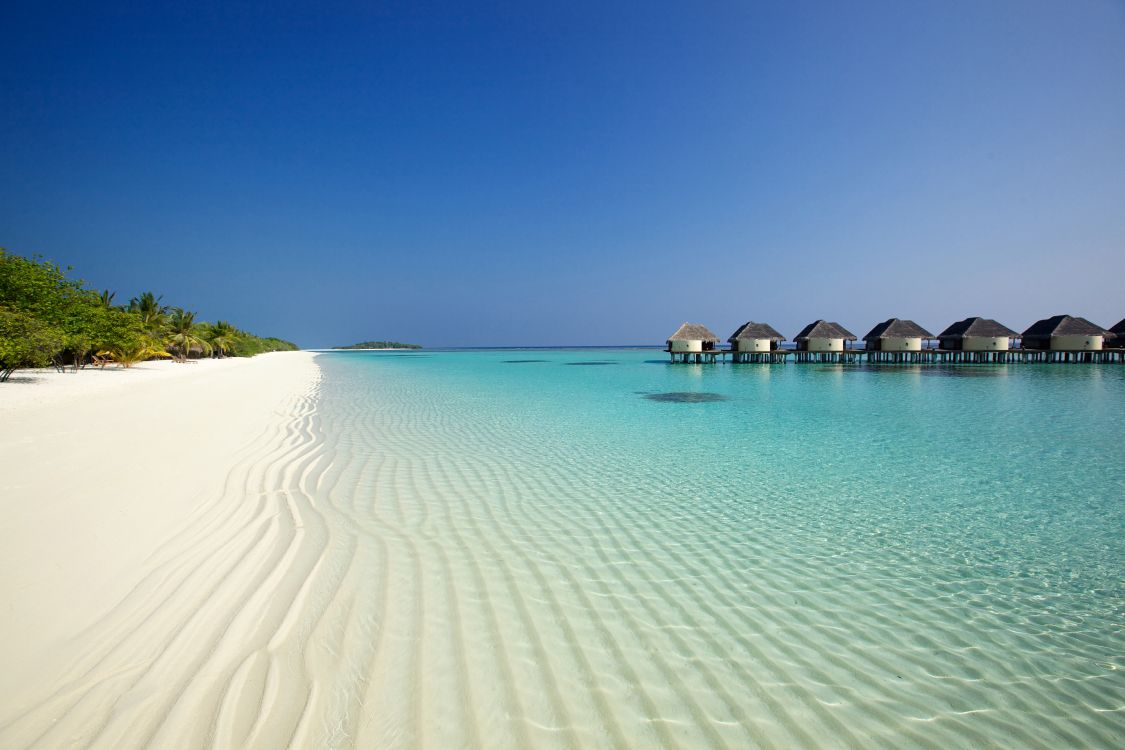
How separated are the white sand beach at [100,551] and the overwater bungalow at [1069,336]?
4643 centimetres

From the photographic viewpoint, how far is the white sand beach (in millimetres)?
1941

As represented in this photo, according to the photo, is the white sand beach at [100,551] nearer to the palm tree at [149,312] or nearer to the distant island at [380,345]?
the palm tree at [149,312]

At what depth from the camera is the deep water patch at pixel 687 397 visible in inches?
582

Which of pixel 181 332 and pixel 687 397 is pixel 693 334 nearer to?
pixel 687 397

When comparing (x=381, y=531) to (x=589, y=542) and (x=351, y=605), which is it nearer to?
(x=351, y=605)

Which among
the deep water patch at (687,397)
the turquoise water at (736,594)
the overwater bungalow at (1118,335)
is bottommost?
the turquoise water at (736,594)

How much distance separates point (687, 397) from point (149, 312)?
3383 centimetres

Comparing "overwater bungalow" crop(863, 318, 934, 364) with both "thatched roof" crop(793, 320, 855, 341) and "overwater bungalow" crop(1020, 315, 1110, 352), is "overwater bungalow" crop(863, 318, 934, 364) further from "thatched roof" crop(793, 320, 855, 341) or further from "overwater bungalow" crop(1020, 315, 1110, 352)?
"overwater bungalow" crop(1020, 315, 1110, 352)

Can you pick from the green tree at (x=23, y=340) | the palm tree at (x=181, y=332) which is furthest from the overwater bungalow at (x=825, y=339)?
the palm tree at (x=181, y=332)

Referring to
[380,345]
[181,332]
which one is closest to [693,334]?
[181,332]

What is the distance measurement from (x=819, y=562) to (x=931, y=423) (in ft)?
30.8

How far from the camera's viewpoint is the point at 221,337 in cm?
4306

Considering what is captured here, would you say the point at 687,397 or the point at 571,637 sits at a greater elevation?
the point at 687,397

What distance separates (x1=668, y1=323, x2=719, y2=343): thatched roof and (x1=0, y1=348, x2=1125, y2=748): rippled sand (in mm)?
31251
